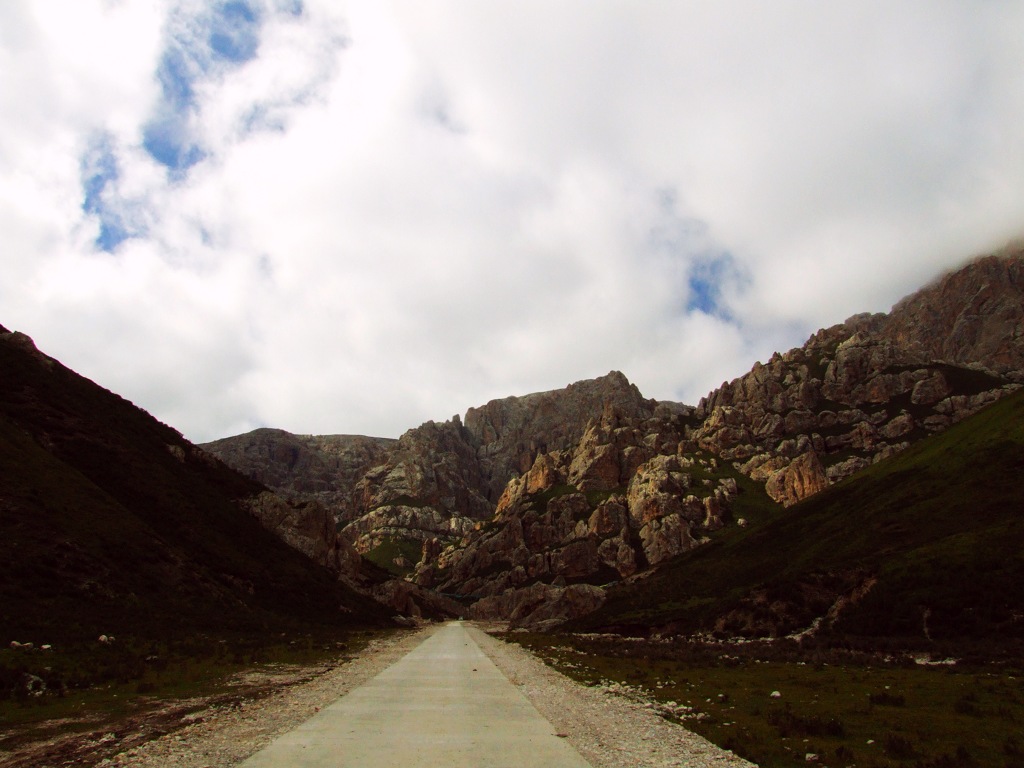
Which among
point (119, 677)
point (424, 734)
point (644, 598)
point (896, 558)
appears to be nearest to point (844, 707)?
point (424, 734)

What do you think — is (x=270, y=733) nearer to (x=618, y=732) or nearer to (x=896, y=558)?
(x=618, y=732)

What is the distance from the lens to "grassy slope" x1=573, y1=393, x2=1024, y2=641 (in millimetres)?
47875

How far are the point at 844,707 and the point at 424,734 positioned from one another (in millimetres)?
16885

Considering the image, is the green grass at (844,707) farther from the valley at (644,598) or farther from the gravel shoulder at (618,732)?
the gravel shoulder at (618,732)

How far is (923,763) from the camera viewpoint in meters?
13.9

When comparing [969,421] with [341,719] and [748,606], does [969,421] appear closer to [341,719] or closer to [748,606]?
[748,606]

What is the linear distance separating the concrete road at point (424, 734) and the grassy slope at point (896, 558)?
1649 inches

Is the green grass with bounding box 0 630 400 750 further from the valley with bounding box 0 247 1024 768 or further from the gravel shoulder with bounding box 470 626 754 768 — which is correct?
the gravel shoulder with bounding box 470 626 754 768

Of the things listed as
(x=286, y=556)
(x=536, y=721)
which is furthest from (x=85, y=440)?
(x=536, y=721)

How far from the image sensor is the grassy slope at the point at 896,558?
47.9m

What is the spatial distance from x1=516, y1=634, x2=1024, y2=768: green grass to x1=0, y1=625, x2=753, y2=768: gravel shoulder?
1.69 meters

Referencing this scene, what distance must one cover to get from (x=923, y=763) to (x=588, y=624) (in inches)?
3585

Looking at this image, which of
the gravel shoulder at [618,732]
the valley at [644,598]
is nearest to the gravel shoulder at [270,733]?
the gravel shoulder at [618,732]

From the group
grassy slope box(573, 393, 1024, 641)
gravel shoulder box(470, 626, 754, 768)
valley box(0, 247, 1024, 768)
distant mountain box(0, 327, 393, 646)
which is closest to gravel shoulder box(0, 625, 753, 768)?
gravel shoulder box(470, 626, 754, 768)
